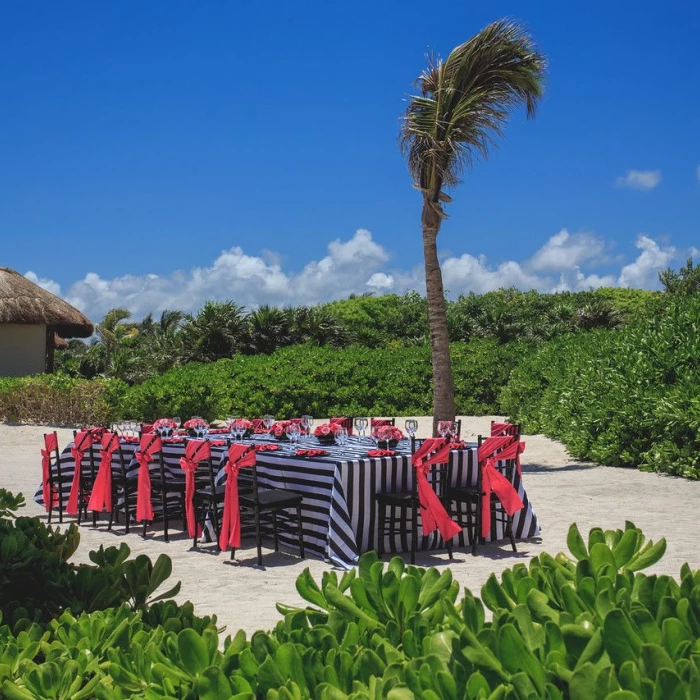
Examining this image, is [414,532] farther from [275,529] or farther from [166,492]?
[166,492]

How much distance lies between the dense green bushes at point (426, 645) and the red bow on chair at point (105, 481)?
7.38 meters

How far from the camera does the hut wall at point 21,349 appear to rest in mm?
28641

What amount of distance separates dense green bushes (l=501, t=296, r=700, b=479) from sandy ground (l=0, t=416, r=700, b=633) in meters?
0.43

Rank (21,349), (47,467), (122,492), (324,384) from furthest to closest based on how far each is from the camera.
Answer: (21,349) → (324,384) → (47,467) → (122,492)

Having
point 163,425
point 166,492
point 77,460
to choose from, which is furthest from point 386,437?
point 77,460

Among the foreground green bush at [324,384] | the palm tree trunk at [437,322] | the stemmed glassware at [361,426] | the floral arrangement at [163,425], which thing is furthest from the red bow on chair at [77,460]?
the foreground green bush at [324,384]

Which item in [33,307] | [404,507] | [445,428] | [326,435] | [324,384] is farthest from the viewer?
[33,307]

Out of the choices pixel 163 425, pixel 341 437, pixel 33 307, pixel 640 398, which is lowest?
pixel 341 437

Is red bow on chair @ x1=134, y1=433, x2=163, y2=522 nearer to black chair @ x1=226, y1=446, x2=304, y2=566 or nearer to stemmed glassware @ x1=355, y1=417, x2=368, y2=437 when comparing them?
black chair @ x1=226, y1=446, x2=304, y2=566

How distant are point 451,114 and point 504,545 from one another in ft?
26.5

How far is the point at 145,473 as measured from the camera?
360 inches

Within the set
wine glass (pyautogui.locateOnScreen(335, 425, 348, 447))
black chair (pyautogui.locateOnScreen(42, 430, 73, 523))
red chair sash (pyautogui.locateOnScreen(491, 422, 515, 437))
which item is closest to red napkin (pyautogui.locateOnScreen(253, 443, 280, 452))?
wine glass (pyautogui.locateOnScreen(335, 425, 348, 447))

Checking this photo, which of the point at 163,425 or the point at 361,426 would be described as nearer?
the point at 361,426

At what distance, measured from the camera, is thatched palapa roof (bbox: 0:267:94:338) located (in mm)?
28312
